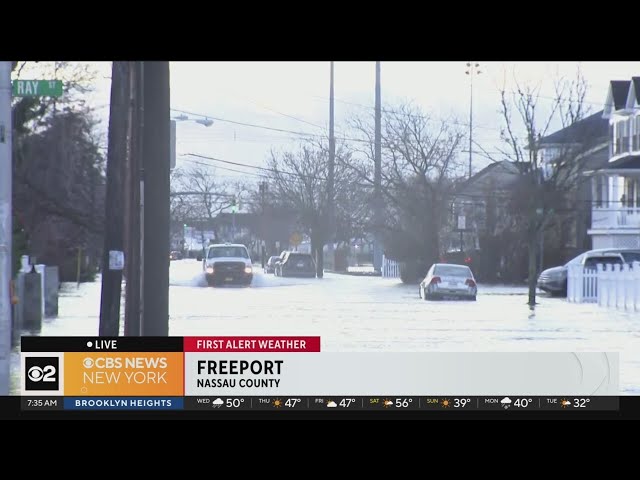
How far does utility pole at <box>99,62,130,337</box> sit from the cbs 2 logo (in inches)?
177

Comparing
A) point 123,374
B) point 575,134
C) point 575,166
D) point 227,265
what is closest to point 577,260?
point 575,166

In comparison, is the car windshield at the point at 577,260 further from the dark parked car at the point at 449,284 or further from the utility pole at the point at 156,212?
the utility pole at the point at 156,212

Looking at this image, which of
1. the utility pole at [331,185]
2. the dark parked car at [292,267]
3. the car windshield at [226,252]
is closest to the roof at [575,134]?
the utility pole at [331,185]

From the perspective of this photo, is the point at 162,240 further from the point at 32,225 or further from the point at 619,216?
the point at 619,216

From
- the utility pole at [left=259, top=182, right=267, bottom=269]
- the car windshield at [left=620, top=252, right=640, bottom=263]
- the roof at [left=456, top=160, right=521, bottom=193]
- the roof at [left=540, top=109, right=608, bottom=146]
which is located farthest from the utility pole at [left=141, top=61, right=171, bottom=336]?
the car windshield at [left=620, top=252, right=640, bottom=263]

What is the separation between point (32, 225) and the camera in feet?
58.2

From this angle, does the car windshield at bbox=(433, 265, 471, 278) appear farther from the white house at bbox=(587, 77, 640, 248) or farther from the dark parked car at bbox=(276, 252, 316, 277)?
the white house at bbox=(587, 77, 640, 248)

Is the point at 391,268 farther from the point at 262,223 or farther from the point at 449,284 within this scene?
the point at 262,223

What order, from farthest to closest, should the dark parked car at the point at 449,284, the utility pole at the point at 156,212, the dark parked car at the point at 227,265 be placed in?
1. the dark parked car at the point at 449,284
2. the dark parked car at the point at 227,265
3. the utility pole at the point at 156,212

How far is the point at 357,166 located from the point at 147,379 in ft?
28.2

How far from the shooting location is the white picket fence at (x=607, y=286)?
23703 millimetres

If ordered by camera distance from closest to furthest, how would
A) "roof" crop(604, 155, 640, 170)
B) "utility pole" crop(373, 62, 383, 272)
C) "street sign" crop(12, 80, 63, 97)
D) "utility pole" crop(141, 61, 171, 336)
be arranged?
"street sign" crop(12, 80, 63, 97)
"utility pole" crop(141, 61, 171, 336)
"utility pole" crop(373, 62, 383, 272)
"roof" crop(604, 155, 640, 170)

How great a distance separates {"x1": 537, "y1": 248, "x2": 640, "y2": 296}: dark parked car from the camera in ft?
95.2
